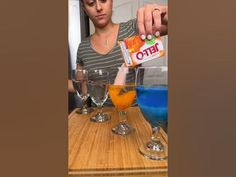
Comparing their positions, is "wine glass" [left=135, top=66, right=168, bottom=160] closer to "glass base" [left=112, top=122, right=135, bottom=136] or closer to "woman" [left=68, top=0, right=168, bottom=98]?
"glass base" [left=112, top=122, right=135, bottom=136]

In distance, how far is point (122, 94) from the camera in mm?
502

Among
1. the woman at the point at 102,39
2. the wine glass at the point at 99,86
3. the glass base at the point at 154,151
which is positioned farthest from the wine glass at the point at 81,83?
the woman at the point at 102,39

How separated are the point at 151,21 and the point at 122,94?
0.52 ft

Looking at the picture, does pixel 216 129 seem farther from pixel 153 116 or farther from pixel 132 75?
pixel 132 75

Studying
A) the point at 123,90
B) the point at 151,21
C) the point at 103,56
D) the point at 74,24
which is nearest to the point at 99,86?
the point at 123,90

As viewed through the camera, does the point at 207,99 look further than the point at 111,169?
No

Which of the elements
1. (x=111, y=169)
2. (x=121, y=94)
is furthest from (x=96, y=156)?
(x=121, y=94)

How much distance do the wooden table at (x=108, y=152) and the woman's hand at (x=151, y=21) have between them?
0.63ft

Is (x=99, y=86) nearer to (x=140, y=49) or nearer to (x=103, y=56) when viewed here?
(x=140, y=49)

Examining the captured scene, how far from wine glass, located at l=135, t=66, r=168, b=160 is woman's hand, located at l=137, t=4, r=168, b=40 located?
99mm

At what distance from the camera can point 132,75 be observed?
48cm

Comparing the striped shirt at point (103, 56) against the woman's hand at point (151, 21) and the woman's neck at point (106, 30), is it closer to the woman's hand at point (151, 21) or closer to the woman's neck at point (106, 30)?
the woman's neck at point (106, 30)

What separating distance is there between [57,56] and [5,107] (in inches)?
1.9

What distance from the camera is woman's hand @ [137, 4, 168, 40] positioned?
18.6 inches
